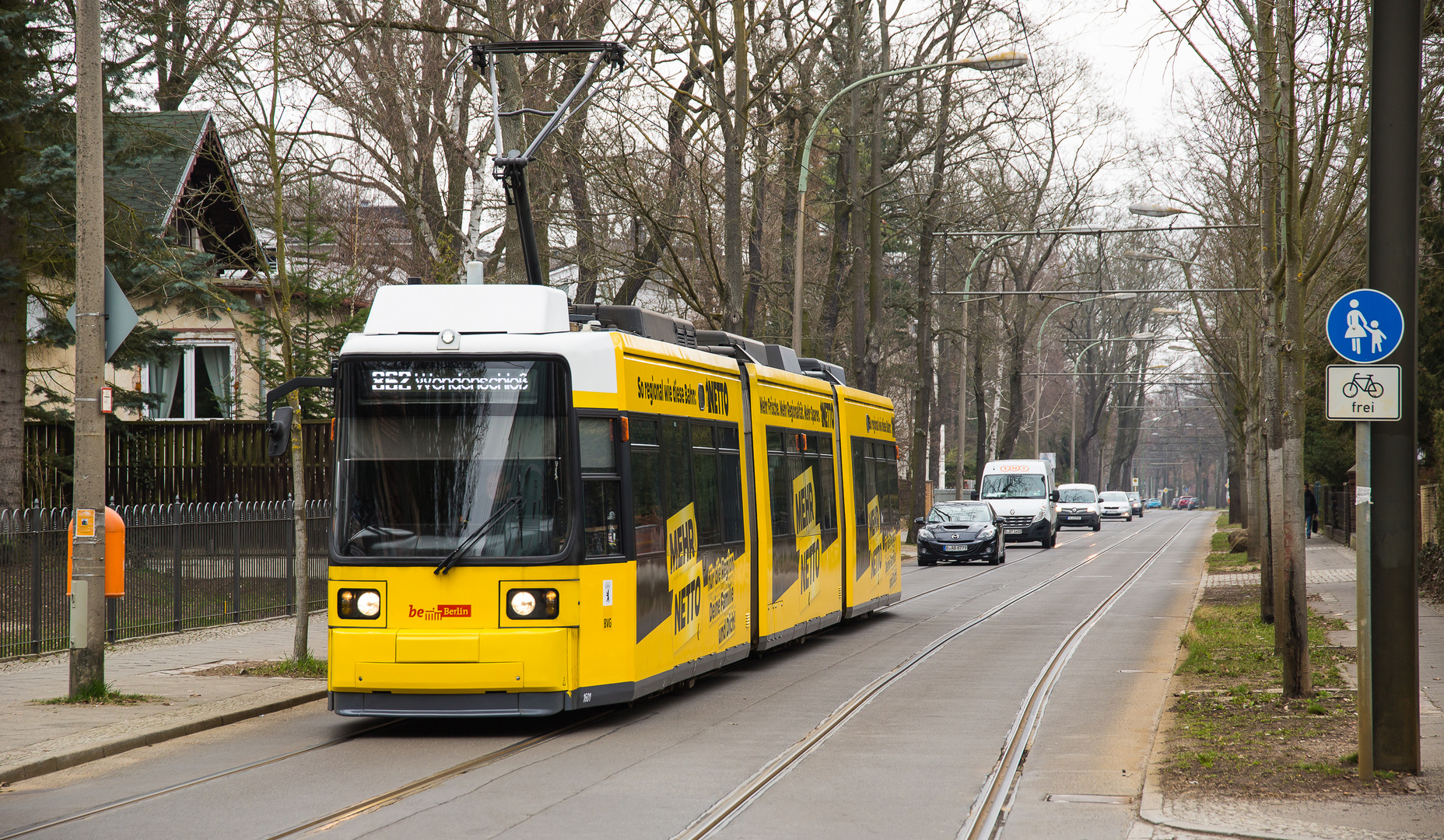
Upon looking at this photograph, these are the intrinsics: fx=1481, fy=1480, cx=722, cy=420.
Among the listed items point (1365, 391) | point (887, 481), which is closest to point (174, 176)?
point (887, 481)

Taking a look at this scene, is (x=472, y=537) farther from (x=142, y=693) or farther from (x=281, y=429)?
(x=142, y=693)

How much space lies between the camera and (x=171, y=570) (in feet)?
55.5

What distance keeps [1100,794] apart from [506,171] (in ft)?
39.2

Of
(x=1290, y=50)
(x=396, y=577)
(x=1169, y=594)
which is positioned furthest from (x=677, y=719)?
(x=1169, y=594)

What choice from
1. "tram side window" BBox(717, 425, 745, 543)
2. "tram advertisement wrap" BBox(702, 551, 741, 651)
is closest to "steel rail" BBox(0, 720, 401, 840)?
"tram advertisement wrap" BBox(702, 551, 741, 651)

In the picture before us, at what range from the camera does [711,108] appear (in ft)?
75.9

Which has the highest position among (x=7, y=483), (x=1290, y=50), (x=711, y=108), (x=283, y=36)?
(x=711, y=108)

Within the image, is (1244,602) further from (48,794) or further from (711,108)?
(48,794)

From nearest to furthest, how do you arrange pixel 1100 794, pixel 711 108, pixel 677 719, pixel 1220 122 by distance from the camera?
pixel 1100 794 < pixel 677 719 < pixel 1220 122 < pixel 711 108

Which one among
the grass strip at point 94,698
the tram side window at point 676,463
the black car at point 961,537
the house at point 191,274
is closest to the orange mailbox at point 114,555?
the grass strip at point 94,698

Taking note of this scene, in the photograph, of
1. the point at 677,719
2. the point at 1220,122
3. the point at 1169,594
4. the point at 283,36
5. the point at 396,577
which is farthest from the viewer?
the point at 1169,594

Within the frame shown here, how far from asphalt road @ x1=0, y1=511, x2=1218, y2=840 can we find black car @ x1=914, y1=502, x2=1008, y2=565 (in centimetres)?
1999

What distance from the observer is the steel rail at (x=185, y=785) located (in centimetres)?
728

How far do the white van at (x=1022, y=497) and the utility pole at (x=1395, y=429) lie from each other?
3584 cm
